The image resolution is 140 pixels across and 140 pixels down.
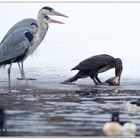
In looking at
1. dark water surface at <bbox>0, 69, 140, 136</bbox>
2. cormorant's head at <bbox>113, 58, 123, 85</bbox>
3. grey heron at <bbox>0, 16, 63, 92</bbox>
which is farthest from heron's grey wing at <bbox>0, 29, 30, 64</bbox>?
cormorant's head at <bbox>113, 58, 123, 85</bbox>

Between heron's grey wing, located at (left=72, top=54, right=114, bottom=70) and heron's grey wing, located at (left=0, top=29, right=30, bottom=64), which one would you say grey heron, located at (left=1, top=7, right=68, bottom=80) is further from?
heron's grey wing, located at (left=72, top=54, right=114, bottom=70)

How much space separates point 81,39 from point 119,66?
309 millimetres

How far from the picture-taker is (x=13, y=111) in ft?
14.4

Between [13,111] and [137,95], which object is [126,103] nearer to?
[137,95]

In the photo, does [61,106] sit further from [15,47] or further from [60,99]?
[15,47]

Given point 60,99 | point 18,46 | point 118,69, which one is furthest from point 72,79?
point 18,46

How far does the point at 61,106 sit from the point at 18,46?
19.8 inches

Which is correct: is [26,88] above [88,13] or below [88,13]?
below

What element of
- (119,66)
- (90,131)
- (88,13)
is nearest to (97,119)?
(90,131)

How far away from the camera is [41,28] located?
450cm

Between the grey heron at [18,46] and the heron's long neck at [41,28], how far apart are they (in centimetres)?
3

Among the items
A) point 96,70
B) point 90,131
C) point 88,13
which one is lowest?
point 90,131

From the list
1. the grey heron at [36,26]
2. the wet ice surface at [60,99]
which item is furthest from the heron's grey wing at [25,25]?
the wet ice surface at [60,99]

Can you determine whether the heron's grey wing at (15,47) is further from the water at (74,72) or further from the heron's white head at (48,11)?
the heron's white head at (48,11)
